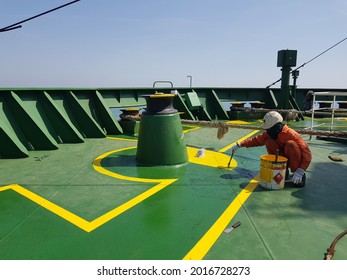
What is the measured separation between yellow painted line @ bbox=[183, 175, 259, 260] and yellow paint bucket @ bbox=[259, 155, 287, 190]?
0.24 meters

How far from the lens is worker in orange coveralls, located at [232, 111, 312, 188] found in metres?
4.35

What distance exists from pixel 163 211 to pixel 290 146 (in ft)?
7.56

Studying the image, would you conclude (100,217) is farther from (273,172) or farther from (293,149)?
(293,149)

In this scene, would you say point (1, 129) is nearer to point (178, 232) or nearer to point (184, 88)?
point (178, 232)

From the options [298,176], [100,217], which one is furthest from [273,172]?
[100,217]

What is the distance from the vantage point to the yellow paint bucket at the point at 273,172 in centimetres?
421

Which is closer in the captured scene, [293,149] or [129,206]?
[129,206]

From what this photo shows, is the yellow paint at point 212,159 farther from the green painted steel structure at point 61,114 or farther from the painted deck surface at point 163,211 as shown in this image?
the green painted steel structure at point 61,114

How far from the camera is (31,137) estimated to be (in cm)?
687

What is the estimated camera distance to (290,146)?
172 inches

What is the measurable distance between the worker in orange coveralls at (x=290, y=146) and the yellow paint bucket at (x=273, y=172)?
7.9 inches

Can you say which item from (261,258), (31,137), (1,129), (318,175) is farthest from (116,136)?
(261,258)

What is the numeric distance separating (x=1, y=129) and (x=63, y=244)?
14.2 ft

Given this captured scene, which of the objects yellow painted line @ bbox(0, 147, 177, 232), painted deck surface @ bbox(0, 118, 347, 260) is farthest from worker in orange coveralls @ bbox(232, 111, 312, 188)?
yellow painted line @ bbox(0, 147, 177, 232)
